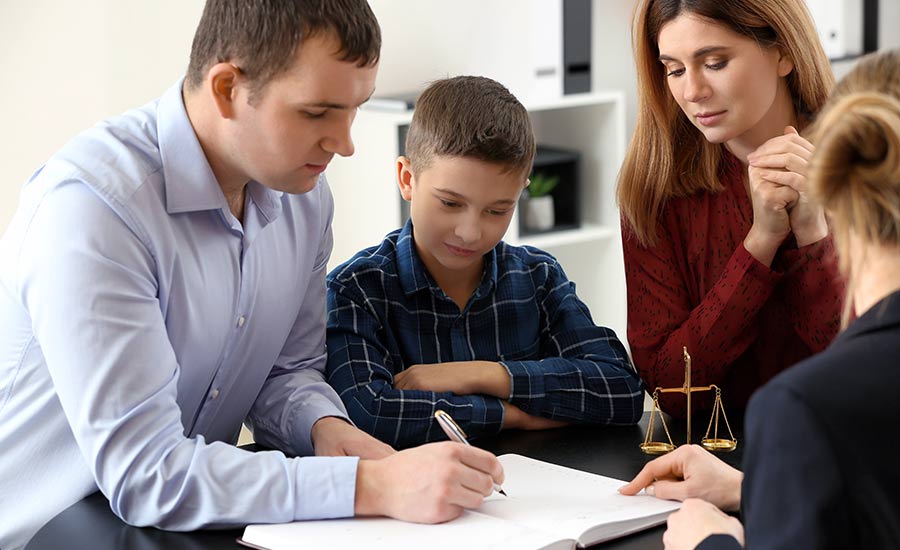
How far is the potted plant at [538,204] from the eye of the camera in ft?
12.6

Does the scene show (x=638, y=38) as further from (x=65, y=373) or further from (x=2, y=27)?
(x=2, y=27)

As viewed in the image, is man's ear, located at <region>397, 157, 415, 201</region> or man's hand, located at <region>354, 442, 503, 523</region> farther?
man's ear, located at <region>397, 157, 415, 201</region>

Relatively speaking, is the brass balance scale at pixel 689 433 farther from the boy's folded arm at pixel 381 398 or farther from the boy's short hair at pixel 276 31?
the boy's short hair at pixel 276 31

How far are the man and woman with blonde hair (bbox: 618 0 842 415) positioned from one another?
1.83 ft

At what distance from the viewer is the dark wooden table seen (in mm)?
1234

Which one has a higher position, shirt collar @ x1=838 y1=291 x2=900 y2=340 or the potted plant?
shirt collar @ x1=838 y1=291 x2=900 y2=340

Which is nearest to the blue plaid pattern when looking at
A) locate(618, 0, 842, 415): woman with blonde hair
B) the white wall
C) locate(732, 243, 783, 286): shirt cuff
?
locate(618, 0, 842, 415): woman with blonde hair

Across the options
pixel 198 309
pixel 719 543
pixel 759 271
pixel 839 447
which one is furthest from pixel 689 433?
pixel 839 447

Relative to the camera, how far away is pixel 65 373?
1.25m

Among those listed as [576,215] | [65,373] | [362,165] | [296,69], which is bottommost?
[576,215]

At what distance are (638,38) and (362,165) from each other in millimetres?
1816

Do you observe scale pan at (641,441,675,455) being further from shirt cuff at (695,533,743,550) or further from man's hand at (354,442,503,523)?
shirt cuff at (695,533,743,550)

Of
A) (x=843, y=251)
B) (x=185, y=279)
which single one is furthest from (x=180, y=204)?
(x=843, y=251)

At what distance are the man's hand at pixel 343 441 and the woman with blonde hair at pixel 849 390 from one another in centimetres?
63
